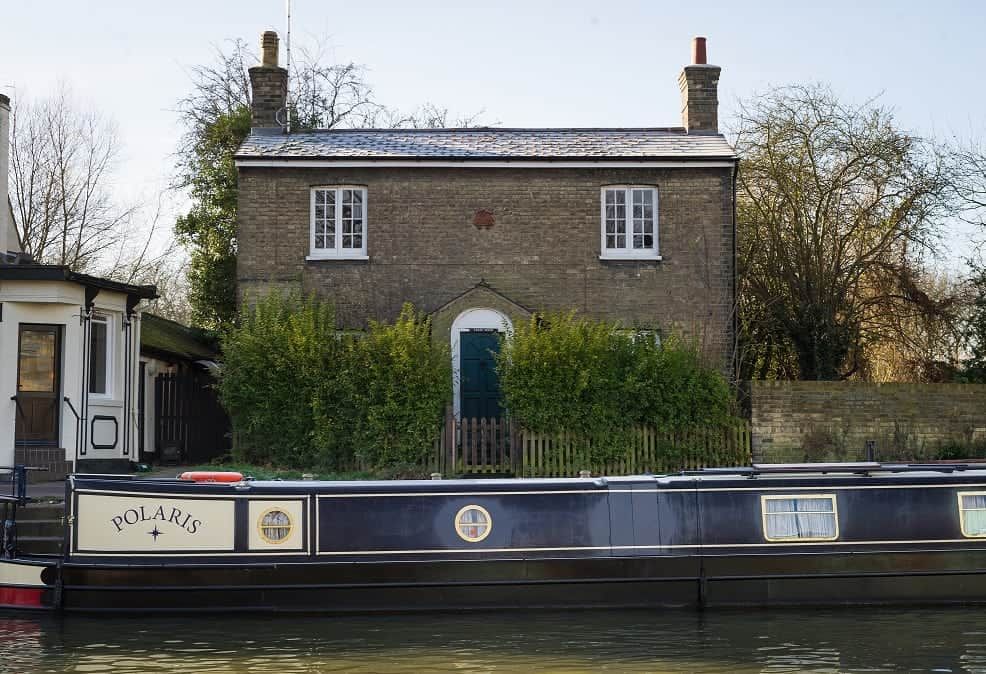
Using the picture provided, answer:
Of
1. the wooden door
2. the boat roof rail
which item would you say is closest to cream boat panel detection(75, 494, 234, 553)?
the boat roof rail

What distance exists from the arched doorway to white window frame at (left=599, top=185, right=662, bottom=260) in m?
2.47

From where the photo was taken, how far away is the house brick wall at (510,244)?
20.8 metres

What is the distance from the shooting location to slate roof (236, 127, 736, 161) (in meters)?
20.7

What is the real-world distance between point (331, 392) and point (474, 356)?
2.73 metres

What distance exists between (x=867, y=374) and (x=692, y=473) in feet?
47.9

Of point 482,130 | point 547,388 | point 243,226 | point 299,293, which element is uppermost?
point 482,130

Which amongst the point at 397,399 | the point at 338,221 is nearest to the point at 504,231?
the point at 338,221

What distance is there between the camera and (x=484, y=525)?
12023 millimetres

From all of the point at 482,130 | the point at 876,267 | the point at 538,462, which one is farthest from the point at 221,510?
the point at 876,267

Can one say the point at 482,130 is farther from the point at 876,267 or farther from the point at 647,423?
the point at 876,267

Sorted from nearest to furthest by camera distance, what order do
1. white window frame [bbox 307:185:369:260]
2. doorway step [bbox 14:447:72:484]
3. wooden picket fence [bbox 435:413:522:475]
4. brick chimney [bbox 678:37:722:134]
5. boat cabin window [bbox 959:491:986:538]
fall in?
1. boat cabin window [bbox 959:491:986:538]
2. doorway step [bbox 14:447:72:484]
3. wooden picket fence [bbox 435:413:522:475]
4. white window frame [bbox 307:185:369:260]
5. brick chimney [bbox 678:37:722:134]

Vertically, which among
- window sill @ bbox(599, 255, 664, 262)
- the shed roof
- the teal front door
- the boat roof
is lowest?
the boat roof

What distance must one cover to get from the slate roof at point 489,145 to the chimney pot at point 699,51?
1398 millimetres

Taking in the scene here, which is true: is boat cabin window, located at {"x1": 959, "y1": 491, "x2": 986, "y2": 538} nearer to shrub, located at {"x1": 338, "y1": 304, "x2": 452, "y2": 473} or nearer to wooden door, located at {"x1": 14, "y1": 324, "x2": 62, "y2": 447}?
shrub, located at {"x1": 338, "y1": 304, "x2": 452, "y2": 473}
